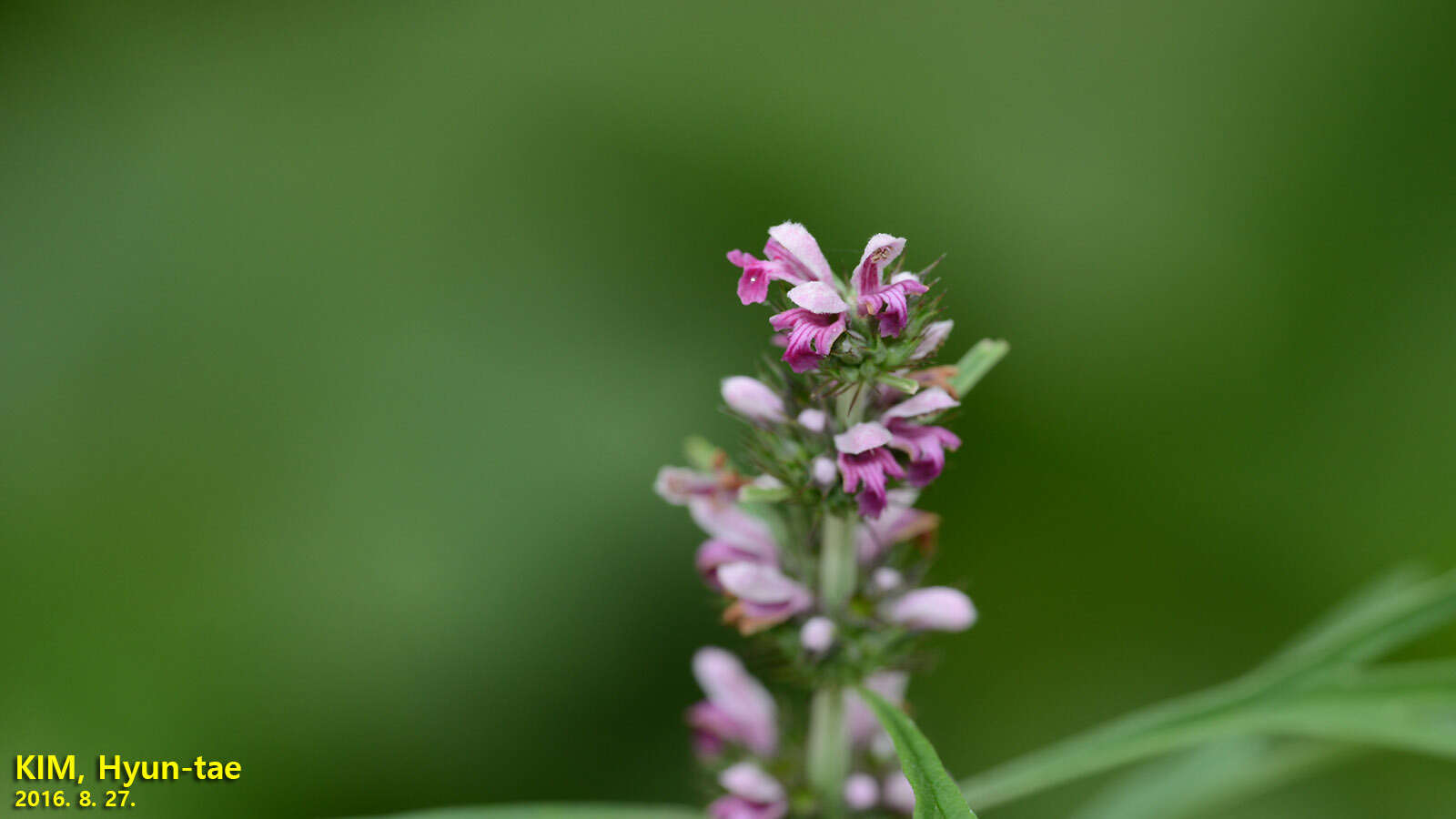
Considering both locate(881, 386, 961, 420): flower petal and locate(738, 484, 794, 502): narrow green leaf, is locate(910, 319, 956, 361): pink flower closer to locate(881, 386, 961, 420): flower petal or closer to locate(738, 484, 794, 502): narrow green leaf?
locate(881, 386, 961, 420): flower petal

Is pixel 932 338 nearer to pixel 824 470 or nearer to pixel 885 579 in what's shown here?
pixel 824 470

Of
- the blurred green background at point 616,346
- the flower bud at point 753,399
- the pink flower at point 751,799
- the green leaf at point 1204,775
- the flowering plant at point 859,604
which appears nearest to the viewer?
the flowering plant at point 859,604

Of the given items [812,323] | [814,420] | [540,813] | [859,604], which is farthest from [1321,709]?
[540,813]

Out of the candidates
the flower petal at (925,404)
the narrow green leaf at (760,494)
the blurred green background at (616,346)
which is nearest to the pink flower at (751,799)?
the narrow green leaf at (760,494)

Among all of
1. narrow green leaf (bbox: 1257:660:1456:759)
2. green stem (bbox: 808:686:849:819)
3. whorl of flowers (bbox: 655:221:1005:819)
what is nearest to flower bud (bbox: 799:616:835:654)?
whorl of flowers (bbox: 655:221:1005:819)

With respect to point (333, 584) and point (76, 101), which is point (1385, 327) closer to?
point (333, 584)

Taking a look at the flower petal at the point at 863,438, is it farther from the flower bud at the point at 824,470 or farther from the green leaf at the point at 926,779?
the green leaf at the point at 926,779
